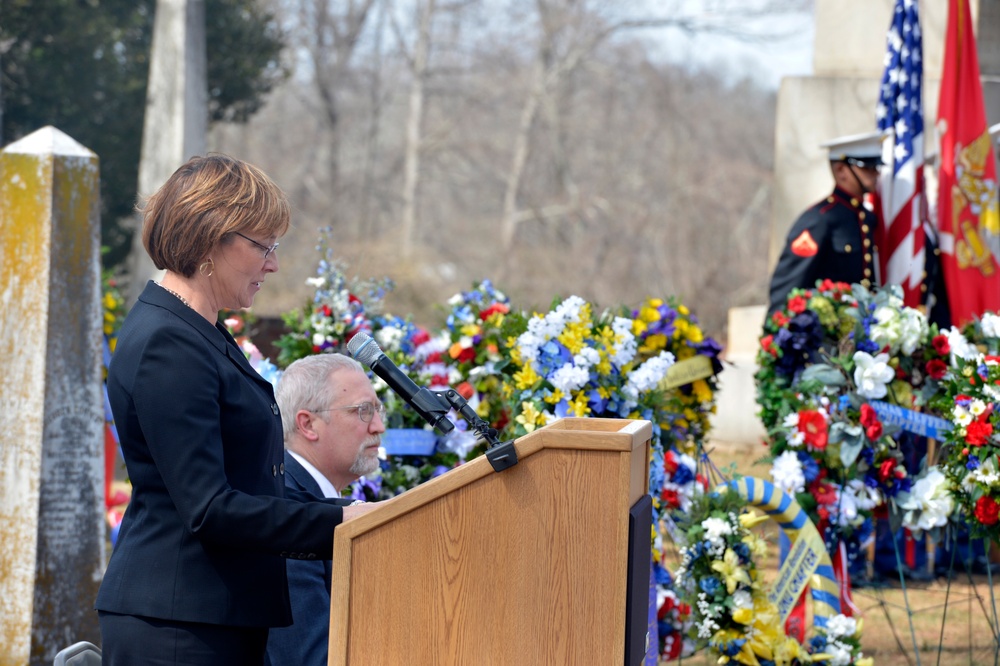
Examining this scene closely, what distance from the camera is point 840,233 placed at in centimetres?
626

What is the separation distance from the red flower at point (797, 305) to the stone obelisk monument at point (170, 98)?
26.4ft

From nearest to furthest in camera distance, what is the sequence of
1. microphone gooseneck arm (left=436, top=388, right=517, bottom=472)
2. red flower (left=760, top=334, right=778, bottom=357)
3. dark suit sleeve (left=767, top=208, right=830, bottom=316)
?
microphone gooseneck arm (left=436, top=388, right=517, bottom=472), red flower (left=760, top=334, right=778, bottom=357), dark suit sleeve (left=767, top=208, right=830, bottom=316)

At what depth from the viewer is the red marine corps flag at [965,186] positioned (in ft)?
21.4

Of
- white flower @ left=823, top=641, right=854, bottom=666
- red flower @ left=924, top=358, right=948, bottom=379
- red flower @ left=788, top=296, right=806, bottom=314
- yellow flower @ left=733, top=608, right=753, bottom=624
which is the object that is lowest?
white flower @ left=823, top=641, right=854, bottom=666

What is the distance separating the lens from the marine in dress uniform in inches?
242

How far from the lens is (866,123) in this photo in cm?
819

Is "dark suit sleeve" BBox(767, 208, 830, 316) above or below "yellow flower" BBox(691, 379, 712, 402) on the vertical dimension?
above

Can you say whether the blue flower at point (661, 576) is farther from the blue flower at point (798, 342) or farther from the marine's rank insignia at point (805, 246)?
the marine's rank insignia at point (805, 246)

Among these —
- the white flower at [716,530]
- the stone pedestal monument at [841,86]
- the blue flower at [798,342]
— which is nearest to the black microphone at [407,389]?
the white flower at [716,530]

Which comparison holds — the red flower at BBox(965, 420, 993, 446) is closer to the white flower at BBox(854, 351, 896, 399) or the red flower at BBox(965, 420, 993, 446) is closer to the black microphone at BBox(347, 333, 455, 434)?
the white flower at BBox(854, 351, 896, 399)

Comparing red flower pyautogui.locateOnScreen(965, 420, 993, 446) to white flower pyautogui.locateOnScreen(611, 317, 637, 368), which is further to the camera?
white flower pyautogui.locateOnScreen(611, 317, 637, 368)

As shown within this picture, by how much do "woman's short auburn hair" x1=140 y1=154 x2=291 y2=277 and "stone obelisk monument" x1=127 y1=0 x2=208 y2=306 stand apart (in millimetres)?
9772

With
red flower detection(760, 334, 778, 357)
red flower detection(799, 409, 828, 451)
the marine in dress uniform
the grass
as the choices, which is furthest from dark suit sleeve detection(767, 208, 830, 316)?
red flower detection(799, 409, 828, 451)

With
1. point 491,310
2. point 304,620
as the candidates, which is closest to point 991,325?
point 491,310
